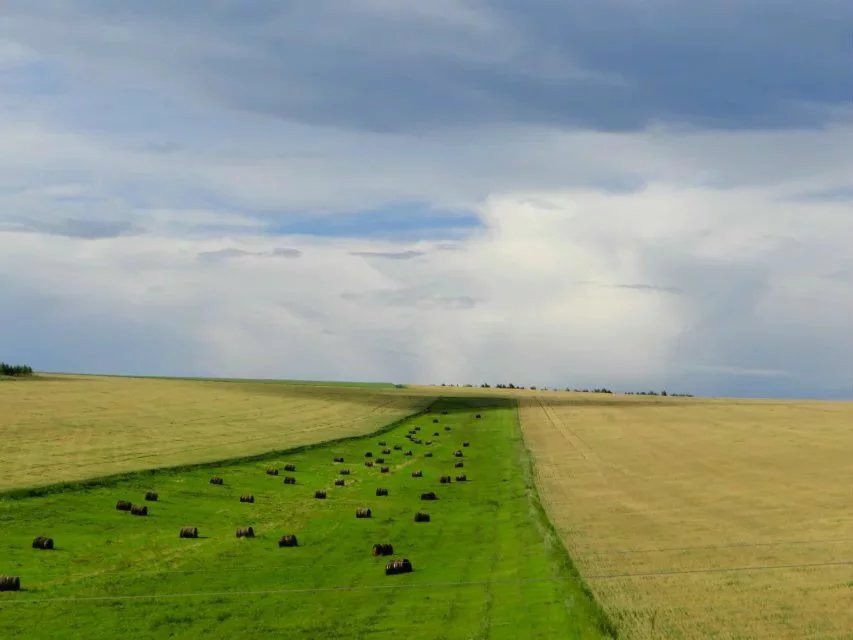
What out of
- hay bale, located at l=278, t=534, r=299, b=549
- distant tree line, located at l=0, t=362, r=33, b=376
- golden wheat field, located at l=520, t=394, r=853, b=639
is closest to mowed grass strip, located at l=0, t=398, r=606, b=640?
hay bale, located at l=278, t=534, r=299, b=549

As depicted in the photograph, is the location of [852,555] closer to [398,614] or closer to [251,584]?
[398,614]

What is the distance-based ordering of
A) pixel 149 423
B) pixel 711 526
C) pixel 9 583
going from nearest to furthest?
pixel 9 583 < pixel 711 526 < pixel 149 423

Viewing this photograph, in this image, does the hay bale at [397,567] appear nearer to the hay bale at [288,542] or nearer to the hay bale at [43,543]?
the hay bale at [288,542]

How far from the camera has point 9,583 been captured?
97.0 ft

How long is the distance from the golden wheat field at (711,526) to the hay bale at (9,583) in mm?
17117

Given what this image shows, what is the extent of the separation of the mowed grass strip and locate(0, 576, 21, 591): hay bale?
46 cm

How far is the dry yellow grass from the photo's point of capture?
5831 cm

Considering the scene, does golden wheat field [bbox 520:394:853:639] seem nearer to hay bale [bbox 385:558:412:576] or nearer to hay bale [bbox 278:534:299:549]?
hay bale [bbox 385:558:412:576]

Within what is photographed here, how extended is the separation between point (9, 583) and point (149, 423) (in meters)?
57.9

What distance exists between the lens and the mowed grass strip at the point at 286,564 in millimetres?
26094

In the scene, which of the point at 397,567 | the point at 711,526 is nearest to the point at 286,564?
the point at 397,567

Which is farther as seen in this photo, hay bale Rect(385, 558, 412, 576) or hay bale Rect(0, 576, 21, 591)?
hay bale Rect(385, 558, 412, 576)

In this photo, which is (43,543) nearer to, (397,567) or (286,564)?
(286,564)

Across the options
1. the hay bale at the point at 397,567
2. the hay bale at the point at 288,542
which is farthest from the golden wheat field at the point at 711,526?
the hay bale at the point at 288,542
